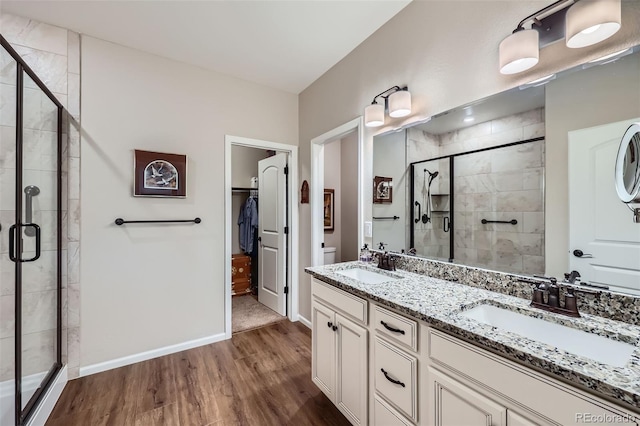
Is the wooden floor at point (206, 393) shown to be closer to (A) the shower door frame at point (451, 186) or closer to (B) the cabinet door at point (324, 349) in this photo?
(B) the cabinet door at point (324, 349)

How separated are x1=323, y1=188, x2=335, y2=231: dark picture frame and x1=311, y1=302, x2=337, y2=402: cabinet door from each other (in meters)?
2.38

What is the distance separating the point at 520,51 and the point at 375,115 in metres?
0.98

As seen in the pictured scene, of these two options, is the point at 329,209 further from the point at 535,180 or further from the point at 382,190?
the point at 535,180

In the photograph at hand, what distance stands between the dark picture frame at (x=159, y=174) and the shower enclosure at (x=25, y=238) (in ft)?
1.79

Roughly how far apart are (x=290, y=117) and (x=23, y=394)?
3.13m

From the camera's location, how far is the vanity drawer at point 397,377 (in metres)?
1.21

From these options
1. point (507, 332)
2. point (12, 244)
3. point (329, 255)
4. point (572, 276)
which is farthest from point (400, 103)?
point (329, 255)

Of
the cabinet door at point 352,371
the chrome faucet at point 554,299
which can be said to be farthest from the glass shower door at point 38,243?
the chrome faucet at point 554,299

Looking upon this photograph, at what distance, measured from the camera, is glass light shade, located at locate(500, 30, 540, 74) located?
1274 mm

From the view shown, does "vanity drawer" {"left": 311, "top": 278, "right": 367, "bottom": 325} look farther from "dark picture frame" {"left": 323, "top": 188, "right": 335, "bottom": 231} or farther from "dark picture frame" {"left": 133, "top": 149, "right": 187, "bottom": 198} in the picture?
"dark picture frame" {"left": 323, "top": 188, "right": 335, "bottom": 231}

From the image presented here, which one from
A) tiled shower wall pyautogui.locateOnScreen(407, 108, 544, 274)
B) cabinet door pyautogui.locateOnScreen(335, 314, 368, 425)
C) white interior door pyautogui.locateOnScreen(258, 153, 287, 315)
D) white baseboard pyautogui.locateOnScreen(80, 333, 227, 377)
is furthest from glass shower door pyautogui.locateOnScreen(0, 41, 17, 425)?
tiled shower wall pyautogui.locateOnScreen(407, 108, 544, 274)

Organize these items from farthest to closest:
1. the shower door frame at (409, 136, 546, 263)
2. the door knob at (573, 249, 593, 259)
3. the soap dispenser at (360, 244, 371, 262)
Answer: the soap dispenser at (360, 244, 371, 262), the shower door frame at (409, 136, 546, 263), the door knob at (573, 249, 593, 259)

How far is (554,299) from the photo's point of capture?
3.81 feet

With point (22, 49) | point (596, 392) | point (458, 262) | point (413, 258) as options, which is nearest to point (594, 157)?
point (458, 262)
